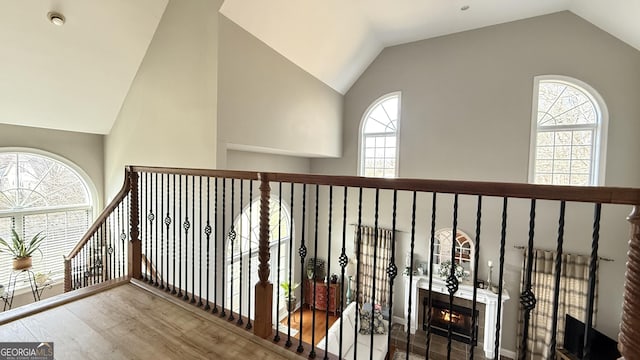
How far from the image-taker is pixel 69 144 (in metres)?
4.79

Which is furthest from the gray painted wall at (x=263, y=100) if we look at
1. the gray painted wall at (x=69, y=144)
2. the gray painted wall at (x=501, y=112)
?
the gray painted wall at (x=69, y=144)

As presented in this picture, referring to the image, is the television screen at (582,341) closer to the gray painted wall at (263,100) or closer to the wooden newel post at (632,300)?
the wooden newel post at (632,300)

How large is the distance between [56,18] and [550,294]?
8.37m

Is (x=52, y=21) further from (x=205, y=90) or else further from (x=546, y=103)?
(x=546, y=103)

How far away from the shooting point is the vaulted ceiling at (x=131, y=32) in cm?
321

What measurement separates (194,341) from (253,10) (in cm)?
348

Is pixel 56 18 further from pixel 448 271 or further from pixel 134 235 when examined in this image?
pixel 448 271

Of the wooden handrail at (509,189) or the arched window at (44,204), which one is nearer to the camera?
the wooden handrail at (509,189)

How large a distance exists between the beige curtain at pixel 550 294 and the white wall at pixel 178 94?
5.62m

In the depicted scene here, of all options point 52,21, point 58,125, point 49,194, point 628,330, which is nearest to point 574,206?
point 628,330

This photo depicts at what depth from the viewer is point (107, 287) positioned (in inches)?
85.0

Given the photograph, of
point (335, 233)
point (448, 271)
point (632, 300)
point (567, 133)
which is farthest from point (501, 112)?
point (632, 300)

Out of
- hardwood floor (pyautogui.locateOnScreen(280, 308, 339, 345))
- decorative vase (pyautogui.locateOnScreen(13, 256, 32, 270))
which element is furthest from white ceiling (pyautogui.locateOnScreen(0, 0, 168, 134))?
hardwood floor (pyautogui.locateOnScreen(280, 308, 339, 345))

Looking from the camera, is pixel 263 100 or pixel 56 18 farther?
pixel 263 100
